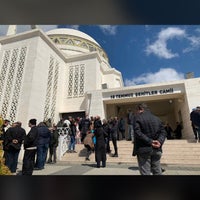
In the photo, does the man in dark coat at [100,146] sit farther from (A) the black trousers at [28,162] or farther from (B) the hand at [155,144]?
(B) the hand at [155,144]

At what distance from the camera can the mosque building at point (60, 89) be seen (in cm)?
1288

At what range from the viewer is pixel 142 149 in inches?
120

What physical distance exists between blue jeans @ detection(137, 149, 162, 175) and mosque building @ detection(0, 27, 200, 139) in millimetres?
9820

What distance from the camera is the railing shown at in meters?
8.09

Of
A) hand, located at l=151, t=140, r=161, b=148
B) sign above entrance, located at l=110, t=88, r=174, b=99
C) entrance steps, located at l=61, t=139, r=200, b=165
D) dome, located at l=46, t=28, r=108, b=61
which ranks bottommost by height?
entrance steps, located at l=61, t=139, r=200, b=165

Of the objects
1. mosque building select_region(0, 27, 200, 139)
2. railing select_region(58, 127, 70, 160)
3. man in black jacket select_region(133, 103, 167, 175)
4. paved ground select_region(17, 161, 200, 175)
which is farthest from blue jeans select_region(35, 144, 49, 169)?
mosque building select_region(0, 27, 200, 139)

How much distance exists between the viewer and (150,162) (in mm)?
3143

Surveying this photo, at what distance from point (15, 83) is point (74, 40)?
12.2m

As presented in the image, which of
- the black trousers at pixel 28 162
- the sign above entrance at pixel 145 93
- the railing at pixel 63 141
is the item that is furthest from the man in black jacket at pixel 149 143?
the sign above entrance at pixel 145 93

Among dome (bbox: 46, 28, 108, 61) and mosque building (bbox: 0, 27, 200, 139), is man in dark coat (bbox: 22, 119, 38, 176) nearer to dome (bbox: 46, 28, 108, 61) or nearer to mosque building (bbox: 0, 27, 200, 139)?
mosque building (bbox: 0, 27, 200, 139)

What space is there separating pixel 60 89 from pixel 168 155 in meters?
12.1

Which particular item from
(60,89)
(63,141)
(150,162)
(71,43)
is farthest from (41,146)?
(71,43)

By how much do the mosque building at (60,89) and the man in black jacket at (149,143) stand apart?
9829 millimetres
